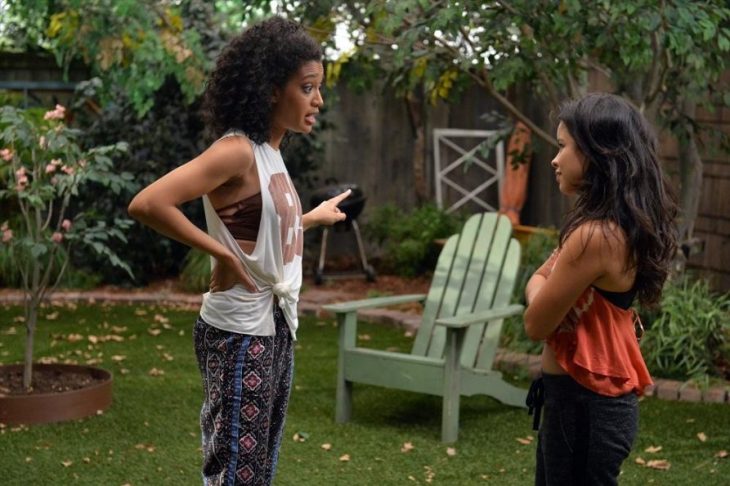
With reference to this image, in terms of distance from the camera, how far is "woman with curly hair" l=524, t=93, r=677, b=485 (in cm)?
267

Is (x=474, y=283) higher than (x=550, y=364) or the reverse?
the reverse

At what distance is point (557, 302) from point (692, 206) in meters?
4.74

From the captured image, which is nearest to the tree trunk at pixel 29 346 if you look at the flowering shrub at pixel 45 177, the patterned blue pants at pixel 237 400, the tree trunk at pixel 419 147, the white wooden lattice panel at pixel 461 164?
the flowering shrub at pixel 45 177

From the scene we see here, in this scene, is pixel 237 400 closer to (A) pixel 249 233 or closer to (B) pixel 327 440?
(A) pixel 249 233

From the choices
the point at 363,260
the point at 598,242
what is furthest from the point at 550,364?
the point at 363,260

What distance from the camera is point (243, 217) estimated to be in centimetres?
301

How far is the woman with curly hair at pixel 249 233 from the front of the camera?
3.00 m

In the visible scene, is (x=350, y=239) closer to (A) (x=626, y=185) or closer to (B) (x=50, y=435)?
(B) (x=50, y=435)

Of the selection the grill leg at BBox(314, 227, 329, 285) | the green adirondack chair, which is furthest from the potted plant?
the grill leg at BBox(314, 227, 329, 285)

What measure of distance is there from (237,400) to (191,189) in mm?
542

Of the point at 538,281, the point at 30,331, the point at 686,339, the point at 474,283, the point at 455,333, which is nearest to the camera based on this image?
the point at 538,281

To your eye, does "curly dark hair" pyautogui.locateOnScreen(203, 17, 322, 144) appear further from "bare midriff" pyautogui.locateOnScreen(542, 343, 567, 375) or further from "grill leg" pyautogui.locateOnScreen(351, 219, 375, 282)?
"grill leg" pyautogui.locateOnScreen(351, 219, 375, 282)

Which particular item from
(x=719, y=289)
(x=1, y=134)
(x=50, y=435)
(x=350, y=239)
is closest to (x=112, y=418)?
(x=50, y=435)

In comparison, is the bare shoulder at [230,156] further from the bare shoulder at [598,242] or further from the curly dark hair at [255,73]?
the bare shoulder at [598,242]
